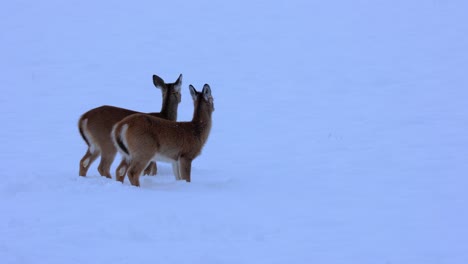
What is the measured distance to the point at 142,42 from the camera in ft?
89.4

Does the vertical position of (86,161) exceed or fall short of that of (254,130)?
it falls short

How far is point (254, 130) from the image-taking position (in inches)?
615

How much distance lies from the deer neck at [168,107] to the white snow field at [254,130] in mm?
977

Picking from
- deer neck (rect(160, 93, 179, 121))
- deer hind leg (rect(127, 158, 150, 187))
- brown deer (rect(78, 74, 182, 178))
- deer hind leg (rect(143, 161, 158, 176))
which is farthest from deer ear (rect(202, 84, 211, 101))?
deer hind leg (rect(127, 158, 150, 187))

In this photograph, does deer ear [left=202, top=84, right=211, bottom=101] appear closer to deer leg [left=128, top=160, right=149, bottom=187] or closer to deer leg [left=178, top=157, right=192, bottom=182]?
deer leg [left=178, top=157, right=192, bottom=182]

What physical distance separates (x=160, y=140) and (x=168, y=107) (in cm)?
201

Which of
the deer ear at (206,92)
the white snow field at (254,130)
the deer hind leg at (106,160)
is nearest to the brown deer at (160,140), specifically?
the deer ear at (206,92)

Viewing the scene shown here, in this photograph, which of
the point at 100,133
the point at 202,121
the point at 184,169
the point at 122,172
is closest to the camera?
the point at 122,172

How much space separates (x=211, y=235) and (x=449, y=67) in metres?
15.1

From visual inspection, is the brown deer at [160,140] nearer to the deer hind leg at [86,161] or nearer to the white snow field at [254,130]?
the white snow field at [254,130]

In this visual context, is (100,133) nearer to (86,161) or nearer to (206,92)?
(86,161)

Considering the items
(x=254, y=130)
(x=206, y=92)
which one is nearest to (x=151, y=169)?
(x=206, y=92)

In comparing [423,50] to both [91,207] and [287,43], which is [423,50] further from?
[91,207]

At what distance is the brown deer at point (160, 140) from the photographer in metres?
9.16
